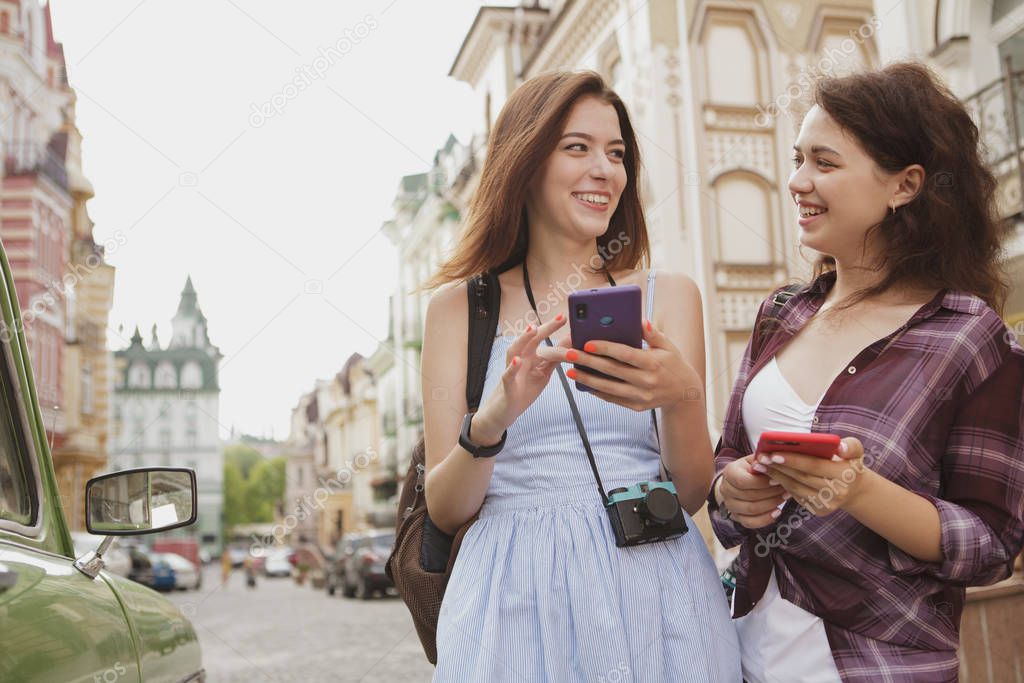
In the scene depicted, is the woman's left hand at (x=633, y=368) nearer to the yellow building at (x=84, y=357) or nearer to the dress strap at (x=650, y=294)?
the dress strap at (x=650, y=294)

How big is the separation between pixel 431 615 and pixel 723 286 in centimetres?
1279

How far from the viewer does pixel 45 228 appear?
2620 centimetres

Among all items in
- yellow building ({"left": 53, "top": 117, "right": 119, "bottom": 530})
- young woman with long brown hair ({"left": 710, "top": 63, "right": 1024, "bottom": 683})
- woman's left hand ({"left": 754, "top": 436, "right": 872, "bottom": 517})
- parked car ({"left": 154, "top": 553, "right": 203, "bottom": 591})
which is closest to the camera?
woman's left hand ({"left": 754, "top": 436, "right": 872, "bottom": 517})

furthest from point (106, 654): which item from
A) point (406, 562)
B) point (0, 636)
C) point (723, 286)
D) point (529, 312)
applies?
point (723, 286)

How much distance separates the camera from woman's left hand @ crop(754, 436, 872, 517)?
1659mm

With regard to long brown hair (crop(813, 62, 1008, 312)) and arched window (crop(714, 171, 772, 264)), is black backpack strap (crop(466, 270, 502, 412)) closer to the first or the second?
long brown hair (crop(813, 62, 1008, 312))

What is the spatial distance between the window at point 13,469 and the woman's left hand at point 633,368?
1022 millimetres

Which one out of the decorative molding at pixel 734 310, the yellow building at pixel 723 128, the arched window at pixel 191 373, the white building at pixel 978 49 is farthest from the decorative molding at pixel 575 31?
the arched window at pixel 191 373

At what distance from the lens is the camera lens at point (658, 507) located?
6.35 ft

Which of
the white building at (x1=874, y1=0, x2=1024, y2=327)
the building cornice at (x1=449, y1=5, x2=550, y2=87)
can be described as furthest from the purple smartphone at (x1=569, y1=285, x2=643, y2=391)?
the building cornice at (x1=449, y1=5, x2=550, y2=87)

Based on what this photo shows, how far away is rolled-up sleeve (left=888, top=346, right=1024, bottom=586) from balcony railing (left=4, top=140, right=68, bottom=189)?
27.3m

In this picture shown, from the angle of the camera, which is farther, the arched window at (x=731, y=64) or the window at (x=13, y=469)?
the arched window at (x=731, y=64)

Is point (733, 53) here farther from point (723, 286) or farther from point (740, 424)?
point (740, 424)

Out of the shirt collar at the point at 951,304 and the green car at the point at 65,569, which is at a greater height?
the shirt collar at the point at 951,304
